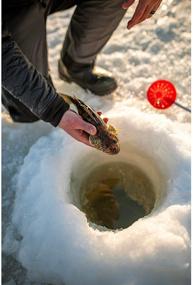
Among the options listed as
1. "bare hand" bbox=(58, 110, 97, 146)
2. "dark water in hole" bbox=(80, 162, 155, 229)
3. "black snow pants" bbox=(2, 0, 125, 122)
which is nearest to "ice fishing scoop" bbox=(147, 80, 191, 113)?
"black snow pants" bbox=(2, 0, 125, 122)

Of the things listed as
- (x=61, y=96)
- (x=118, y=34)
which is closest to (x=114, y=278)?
(x=61, y=96)

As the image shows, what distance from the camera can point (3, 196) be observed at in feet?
7.51

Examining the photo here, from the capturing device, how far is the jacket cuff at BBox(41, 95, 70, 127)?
179 cm

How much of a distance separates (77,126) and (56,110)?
118 millimetres

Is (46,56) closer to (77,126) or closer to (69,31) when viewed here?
(69,31)

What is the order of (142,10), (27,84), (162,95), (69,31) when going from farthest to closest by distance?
1. (162,95)
2. (69,31)
3. (142,10)
4. (27,84)

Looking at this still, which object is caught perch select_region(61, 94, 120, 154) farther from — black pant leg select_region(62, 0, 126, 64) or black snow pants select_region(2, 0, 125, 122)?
black pant leg select_region(62, 0, 126, 64)

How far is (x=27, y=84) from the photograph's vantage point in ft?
5.74

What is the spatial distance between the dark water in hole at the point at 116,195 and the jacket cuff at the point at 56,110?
0.56 meters

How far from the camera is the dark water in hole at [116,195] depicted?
2.21m

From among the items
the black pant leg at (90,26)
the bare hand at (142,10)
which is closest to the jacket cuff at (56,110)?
the bare hand at (142,10)

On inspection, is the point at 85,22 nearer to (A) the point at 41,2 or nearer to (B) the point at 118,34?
(A) the point at 41,2

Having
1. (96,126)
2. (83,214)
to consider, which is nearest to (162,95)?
(96,126)

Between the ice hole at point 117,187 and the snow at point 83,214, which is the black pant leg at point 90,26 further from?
the ice hole at point 117,187
